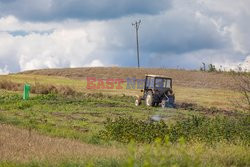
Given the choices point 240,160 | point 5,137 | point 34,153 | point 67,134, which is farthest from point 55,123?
point 240,160

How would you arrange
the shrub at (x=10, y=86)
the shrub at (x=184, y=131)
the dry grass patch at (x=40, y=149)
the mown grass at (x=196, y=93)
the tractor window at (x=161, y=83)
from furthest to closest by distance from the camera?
1. the shrub at (x=10, y=86)
2. the mown grass at (x=196, y=93)
3. the tractor window at (x=161, y=83)
4. the shrub at (x=184, y=131)
5. the dry grass patch at (x=40, y=149)

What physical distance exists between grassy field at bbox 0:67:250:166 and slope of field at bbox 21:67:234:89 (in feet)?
68.1

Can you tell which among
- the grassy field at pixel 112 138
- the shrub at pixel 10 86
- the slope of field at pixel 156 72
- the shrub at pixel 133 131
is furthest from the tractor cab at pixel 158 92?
the slope of field at pixel 156 72

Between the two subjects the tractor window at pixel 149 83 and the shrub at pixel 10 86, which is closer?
the tractor window at pixel 149 83

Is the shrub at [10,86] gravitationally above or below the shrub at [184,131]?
above

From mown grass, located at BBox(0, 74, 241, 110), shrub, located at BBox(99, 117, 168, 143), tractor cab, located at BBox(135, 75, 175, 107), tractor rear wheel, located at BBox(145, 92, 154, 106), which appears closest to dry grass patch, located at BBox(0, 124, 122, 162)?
shrub, located at BBox(99, 117, 168, 143)

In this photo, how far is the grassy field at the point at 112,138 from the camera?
1223 cm

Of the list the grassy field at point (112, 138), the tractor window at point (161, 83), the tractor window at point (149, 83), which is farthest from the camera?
the tractor window at point (149, 83)

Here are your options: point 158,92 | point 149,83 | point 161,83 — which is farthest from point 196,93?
point 158,92

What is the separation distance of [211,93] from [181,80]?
964cm

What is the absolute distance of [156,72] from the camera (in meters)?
61.3

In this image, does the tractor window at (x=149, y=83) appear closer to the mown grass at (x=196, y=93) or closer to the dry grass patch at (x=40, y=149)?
the mown grass at (x=196, y=93)

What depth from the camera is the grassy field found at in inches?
482

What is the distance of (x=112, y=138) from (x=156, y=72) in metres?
42.3
